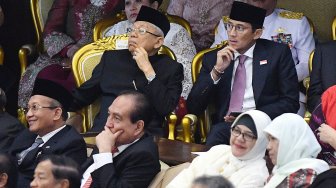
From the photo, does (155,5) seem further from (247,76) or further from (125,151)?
(125,151)

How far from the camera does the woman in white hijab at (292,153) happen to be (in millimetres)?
5996

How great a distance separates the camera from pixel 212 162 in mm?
6453

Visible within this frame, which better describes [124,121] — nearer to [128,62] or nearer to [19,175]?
[19,175]

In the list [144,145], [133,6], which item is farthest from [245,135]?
[133,6]

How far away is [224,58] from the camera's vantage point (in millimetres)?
7512

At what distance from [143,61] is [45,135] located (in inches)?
37.0

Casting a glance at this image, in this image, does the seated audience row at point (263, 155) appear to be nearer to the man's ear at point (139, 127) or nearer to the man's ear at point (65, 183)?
the man's ear at point (139, 127)

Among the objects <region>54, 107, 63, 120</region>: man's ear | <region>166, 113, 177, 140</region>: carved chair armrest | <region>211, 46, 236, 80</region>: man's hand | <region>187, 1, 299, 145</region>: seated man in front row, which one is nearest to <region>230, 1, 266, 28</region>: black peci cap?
<region>187, 1, 299, 145</region>: seated man in front row

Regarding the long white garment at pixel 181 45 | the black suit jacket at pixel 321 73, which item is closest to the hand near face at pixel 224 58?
the black suit jacket at pixel 321 73

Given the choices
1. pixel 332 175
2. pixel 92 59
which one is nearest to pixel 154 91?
pixel 92 59

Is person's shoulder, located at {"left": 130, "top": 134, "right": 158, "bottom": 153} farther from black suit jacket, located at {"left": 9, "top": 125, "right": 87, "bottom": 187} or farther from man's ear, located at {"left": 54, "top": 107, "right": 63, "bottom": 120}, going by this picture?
man's ear, located at {"left": 54, "top": 107, "right": 63, "bottom": 120}

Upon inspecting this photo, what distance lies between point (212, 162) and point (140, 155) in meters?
0.40

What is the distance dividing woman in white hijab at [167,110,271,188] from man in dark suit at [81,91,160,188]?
18 centimetres

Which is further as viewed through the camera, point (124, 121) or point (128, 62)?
point (128, 62)
